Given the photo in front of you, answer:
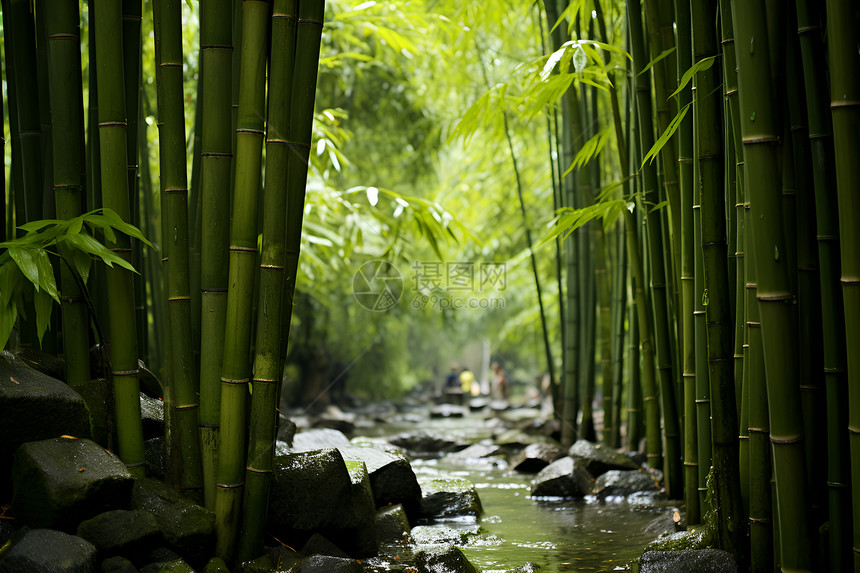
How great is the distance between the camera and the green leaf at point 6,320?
1.37 m

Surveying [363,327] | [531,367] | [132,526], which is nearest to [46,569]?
[132,526]

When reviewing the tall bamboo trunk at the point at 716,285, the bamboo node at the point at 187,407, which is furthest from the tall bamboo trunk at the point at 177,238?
the tall bamboo trunk at the point at 716,285

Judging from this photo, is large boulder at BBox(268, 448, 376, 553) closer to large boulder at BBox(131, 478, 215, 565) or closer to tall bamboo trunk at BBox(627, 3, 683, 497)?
large boulder at BBox(131, 478, 215, 565)

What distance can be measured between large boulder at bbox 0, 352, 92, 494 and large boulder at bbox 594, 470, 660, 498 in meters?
2.07

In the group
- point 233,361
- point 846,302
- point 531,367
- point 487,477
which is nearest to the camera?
point 846,302

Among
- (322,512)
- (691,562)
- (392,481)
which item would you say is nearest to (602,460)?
(392,481)

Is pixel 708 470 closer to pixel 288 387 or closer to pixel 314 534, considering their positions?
pixel 314 534

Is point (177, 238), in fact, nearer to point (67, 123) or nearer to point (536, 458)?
point (67, 123)

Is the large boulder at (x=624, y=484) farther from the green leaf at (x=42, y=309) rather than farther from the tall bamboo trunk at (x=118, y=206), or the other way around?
the green leaf at (x=42, y=309)

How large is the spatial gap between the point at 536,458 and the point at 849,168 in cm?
272

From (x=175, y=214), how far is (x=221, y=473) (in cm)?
61

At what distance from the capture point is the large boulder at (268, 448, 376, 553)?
6.32 feet

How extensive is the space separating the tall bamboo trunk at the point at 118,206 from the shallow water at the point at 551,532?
1011mm

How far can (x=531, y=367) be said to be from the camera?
586 inches
